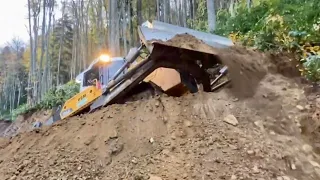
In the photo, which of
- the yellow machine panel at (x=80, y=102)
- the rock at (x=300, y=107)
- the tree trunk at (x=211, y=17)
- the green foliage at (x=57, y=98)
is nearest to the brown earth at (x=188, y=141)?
the rock at (x=300, y=107)

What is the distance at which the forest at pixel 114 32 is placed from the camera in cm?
562

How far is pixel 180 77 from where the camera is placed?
4668 mm

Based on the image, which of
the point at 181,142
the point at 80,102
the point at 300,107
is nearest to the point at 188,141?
the point at 181,142

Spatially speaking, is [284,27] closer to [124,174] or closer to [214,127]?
[214,127]

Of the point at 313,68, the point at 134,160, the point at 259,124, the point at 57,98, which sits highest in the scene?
the point at 313,68

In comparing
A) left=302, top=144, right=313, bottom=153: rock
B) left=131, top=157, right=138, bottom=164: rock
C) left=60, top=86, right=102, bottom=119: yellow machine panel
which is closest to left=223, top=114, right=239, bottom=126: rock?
left=302, top=144, right=313, bottom=153: rock

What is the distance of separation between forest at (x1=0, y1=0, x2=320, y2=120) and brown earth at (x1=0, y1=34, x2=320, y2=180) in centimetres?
98

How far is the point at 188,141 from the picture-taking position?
3.35 meters

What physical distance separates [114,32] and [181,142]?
12.5m

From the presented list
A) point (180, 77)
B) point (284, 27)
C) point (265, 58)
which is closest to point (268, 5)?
point (284, 27)

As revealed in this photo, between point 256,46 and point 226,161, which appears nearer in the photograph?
point 226,161

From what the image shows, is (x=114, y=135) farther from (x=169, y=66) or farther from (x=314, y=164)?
(x=314, y=164)

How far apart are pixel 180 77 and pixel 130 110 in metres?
0.92

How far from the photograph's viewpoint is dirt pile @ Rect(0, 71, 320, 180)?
3057 mm
